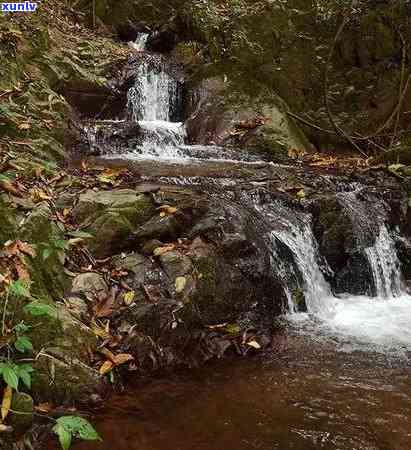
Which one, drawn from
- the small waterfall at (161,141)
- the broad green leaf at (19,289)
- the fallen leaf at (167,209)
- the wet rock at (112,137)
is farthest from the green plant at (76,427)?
the small waterfall at (161,141)

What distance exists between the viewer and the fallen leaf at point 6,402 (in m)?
3.08

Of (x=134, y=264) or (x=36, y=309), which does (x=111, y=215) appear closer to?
(x=134, y=264)

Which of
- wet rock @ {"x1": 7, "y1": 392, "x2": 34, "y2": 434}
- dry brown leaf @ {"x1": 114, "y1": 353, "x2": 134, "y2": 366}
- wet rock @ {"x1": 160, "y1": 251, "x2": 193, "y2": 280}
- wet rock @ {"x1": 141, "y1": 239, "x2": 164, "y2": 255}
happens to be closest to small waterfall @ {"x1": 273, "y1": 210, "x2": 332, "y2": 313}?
wet rock @ {"x1": 160, "y1": 251, "x2": 193, "y2": 280}

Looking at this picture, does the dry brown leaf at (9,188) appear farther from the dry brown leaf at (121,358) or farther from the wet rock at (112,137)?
the wet rock at (112,137)

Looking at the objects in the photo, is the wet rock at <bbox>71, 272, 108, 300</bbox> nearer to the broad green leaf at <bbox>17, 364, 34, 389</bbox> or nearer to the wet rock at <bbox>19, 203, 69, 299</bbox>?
the wet rock at <bbox>19, 203, 69, 299</bbox>

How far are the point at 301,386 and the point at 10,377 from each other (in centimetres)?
239

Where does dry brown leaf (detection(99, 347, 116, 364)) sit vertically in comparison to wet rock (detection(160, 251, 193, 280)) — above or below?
below

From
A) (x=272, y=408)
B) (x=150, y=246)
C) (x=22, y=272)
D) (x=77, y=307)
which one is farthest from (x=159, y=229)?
(x=272, y=408)

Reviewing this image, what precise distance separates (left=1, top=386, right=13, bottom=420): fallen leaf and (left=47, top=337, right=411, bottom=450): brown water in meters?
0.52

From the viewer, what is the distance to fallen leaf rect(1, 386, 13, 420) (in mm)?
3084

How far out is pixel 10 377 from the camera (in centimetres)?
309

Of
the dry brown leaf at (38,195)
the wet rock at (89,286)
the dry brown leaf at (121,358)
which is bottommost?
the dry brown leaf at (121,358)

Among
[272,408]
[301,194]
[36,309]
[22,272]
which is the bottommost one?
[272,408]

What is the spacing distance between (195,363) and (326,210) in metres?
3.59
